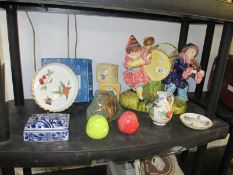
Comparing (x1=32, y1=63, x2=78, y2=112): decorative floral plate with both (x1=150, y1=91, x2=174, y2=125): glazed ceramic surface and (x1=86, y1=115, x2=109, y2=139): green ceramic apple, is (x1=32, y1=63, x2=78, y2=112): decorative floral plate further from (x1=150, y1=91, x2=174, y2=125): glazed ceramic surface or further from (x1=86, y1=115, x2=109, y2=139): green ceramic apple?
(x1=150, y1=91, x2=174, y2=125): glazed ceramic surface

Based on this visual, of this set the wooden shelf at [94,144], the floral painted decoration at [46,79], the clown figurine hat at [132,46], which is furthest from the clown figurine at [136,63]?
the floral painted decoration at [46,79]

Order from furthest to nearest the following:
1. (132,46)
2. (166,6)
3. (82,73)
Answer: (82,73) < (132,46) < (166,6)

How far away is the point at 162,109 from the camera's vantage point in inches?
26.8

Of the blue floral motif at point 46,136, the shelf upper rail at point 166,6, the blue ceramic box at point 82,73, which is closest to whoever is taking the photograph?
the shelf upper rail at point 166,6

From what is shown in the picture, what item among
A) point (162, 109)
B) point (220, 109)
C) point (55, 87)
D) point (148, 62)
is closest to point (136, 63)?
point (148, 62)

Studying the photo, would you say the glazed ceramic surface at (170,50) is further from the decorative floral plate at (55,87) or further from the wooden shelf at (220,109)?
the decorative floral plate at (55,87)

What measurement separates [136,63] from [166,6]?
0.25 m

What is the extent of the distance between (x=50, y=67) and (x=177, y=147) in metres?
0.49

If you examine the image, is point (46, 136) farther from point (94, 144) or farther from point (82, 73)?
point (82, 73)

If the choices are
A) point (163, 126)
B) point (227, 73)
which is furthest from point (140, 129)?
point (227, 73)

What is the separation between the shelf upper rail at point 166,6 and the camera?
1.48 ft

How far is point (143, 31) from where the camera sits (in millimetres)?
985

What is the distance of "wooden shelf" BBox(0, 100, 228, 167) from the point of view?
0.53 m

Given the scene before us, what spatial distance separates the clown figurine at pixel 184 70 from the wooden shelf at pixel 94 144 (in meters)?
0.14
